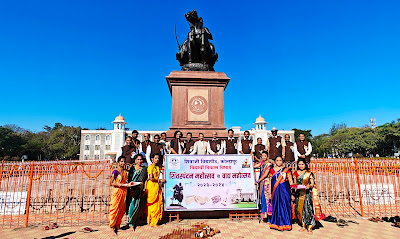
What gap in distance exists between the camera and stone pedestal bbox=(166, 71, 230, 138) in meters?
8.05

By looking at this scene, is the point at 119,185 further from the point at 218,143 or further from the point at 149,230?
the point at 218,143

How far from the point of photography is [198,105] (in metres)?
8.20

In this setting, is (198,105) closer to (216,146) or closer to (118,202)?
(216,146)

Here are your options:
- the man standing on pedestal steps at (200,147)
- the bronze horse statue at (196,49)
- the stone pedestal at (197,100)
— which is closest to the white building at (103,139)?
the bronze horse statue at (196,49)

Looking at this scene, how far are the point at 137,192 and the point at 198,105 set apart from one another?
403cm

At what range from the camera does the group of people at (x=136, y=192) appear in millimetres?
4785

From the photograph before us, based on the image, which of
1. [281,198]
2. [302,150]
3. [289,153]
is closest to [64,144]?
[289,153]

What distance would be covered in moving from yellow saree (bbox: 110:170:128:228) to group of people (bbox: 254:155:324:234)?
2979mm

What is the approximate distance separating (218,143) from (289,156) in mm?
2034

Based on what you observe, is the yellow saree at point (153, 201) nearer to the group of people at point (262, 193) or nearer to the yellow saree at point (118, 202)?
the group of people at point (262, 193)

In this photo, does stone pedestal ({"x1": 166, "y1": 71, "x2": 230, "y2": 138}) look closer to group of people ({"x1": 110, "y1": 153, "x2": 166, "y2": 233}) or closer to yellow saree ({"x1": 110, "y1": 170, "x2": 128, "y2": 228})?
group of people ({"x1": 110, "y1": 153, "x2": 166, "y2": 233})

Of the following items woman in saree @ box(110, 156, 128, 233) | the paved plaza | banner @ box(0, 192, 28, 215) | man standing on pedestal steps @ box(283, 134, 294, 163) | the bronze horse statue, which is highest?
the bronze horse statue

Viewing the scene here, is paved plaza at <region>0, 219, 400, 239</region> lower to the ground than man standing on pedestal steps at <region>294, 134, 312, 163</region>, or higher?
lower

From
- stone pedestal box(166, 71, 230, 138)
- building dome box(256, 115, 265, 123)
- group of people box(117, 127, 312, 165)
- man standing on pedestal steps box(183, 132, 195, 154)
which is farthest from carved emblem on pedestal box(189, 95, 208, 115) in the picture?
building dome box(256, 115, 265, 123)
